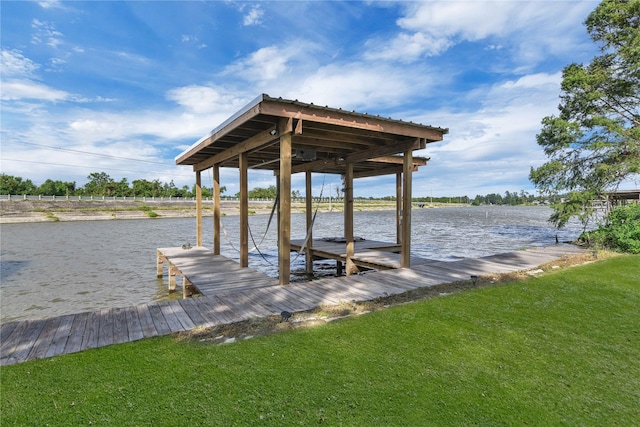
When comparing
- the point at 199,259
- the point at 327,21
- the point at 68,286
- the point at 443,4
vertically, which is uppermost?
the point at 327,21

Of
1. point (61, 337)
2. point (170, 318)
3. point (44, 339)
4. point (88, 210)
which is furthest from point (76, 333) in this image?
point (88, 210)

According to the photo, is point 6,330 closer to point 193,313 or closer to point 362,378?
point 193,313

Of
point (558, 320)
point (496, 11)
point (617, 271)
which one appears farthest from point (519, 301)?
point (496, 11)

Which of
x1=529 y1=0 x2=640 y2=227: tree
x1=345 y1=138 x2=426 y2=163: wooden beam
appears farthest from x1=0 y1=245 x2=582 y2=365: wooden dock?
x1=529 y1=0 x2=640 y2=227: tree

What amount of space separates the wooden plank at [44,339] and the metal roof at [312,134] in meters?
3.52

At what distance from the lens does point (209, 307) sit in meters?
4.16

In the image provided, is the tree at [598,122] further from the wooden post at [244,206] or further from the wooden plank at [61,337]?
the wooden plank at [61,337]

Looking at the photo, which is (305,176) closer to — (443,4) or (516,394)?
(443,4)

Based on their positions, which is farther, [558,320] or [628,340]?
[558,320]

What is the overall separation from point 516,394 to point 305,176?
8181 millimetres

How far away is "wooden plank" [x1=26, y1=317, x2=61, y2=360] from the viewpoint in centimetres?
282

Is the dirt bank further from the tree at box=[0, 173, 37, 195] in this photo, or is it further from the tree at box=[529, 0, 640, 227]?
the tree at box=[529, 0, 640, 227]

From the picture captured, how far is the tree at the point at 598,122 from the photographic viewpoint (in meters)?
11.6

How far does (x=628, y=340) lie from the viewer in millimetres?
3232
